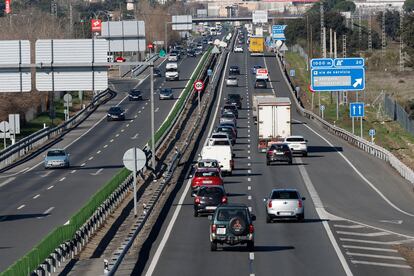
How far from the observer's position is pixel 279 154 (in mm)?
69188

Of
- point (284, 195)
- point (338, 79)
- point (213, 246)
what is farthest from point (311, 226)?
point (338, 79)

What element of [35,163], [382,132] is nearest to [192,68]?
[382,132]

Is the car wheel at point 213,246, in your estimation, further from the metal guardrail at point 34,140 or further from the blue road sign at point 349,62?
the blue road sign at point 349,62

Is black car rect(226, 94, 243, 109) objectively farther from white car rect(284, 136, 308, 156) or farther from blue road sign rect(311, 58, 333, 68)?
white car rect(284, 136, 308, 156)

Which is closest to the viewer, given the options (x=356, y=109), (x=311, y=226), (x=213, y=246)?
(x=213, y=246)

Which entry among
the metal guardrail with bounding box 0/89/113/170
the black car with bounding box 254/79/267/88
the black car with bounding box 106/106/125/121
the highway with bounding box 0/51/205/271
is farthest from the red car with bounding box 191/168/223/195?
the black car with bounding box 254/79/267/88

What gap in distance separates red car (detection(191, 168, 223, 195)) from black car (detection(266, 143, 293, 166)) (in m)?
13.5

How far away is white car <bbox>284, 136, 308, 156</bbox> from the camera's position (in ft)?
245

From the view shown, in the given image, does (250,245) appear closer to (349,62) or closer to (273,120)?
(273,120)

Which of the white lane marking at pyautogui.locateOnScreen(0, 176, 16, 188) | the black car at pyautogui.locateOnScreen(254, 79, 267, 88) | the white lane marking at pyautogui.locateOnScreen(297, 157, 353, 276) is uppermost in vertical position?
the black car at pyautogui.locateOnScreen(254, 79, 267, 88)

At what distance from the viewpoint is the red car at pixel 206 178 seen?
54.3 meters

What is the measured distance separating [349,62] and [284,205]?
43.2m

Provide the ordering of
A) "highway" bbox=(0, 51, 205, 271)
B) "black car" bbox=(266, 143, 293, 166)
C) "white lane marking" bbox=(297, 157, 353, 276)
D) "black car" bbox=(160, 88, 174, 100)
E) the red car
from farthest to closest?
1. "black car" bbox=(160, 88, 174, 100)
2. "black car" bbox=(266, 143, 293, 166)
3. the red car
4. "highway" bbox=(0, 51, 205, 271)
5. "white lane marking" bbox=(297, 157, 353, 276)

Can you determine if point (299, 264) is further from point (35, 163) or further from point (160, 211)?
point (35, 163)
